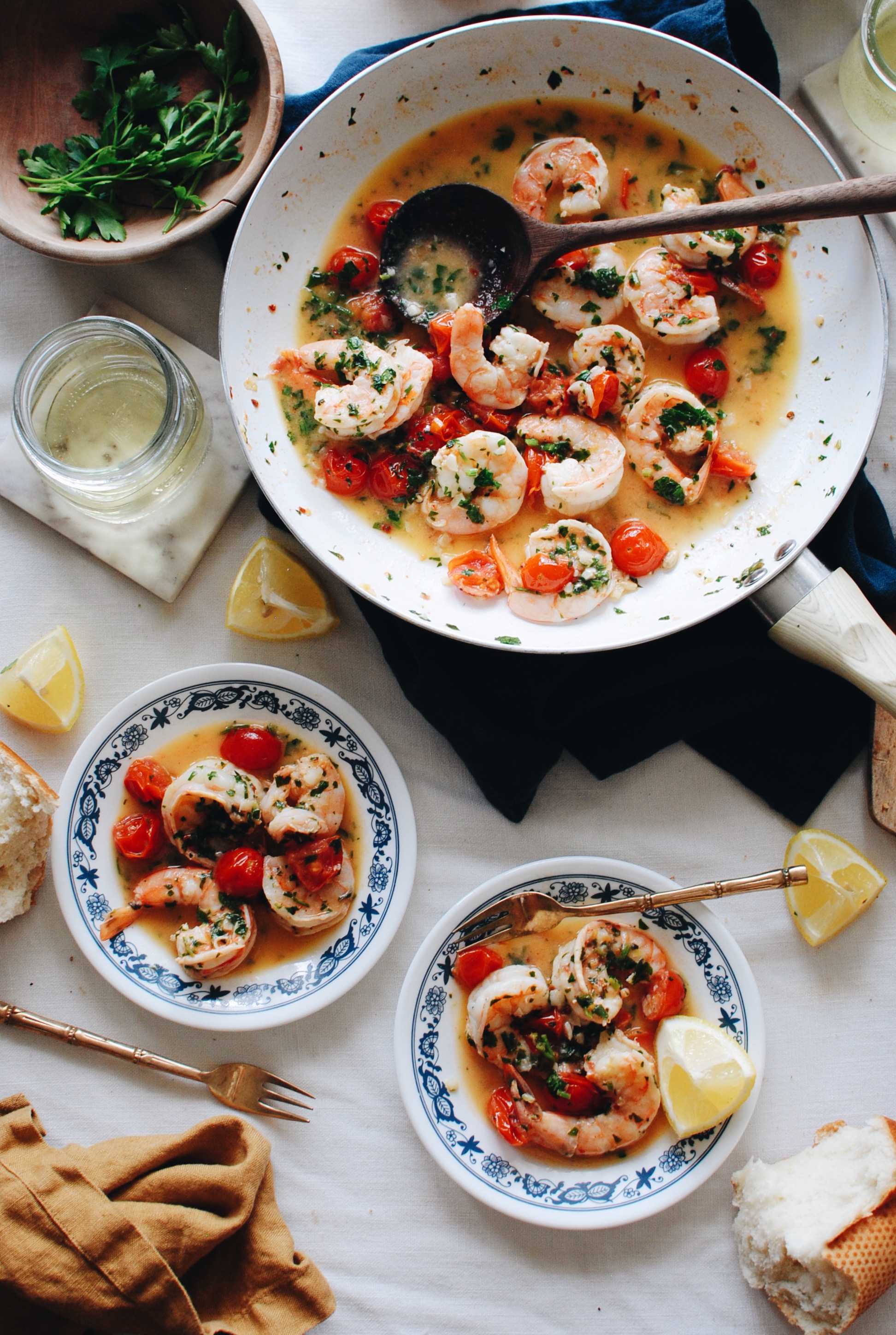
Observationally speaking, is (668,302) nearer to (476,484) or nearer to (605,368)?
(605,368)

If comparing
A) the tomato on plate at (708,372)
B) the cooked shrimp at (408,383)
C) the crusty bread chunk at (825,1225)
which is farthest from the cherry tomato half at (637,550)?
the crusty bread chunk at (825,1225)

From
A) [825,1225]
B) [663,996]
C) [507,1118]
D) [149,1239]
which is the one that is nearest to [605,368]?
[663,996]

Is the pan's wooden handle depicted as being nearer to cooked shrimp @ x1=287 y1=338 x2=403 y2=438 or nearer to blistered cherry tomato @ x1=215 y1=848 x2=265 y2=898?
cooked shrimp @ x1=287 y1=338 x2=403 y2=438

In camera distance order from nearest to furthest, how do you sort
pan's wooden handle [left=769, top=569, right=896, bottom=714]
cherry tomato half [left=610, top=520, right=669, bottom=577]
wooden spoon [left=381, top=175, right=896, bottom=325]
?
wooden spoon [left=381, top=175, right=896, bottom=325]
pan's wooden handle [left=769, top=569, right=896, bottom=714]
cherry tomato half [left=610, top=520, right=669, bottom=577]

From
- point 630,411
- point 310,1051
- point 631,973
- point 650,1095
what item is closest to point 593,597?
point 630,411

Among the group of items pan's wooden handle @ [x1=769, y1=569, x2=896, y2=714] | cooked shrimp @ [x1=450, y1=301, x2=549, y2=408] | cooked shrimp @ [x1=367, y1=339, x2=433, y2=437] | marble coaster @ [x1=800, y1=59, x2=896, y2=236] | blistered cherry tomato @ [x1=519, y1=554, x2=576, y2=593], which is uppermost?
marble coaster @ [x1=800, y1=59, x2=896, y2=236]

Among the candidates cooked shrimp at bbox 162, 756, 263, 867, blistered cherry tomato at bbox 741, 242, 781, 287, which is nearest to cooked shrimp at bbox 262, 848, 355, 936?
cooked shrimp at bbox 162, 756, 263, 867
